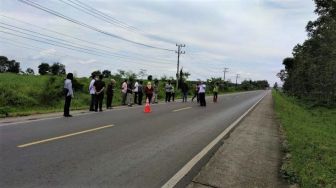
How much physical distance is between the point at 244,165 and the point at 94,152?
3.16 metres

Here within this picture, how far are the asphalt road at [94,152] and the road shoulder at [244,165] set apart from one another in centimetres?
61

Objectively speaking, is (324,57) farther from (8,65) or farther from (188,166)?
(8,65)

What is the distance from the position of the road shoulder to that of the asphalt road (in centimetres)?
61

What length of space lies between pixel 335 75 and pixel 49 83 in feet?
72.9

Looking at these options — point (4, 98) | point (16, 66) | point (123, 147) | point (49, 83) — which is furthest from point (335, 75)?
point (16, 66)

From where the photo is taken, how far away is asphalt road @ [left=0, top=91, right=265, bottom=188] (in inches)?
259

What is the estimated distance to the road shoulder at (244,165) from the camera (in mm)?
7105

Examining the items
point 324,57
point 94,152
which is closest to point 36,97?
point 94,152

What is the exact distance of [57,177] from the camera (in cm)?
654

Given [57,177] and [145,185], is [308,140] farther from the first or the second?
[57,177]

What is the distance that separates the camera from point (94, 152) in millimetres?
8719

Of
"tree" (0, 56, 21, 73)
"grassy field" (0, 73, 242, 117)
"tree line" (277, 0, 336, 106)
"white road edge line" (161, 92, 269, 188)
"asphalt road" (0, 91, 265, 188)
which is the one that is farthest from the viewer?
"tree" (0, 56, 21, 73)

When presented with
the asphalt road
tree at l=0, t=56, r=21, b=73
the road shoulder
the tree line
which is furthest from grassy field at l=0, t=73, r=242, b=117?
tree at l=0, t=56, r=21, b=73

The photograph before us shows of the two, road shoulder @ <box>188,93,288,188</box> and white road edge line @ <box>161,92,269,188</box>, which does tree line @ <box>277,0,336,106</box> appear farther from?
white road edge line @ <box>161,92,269,188</box>
